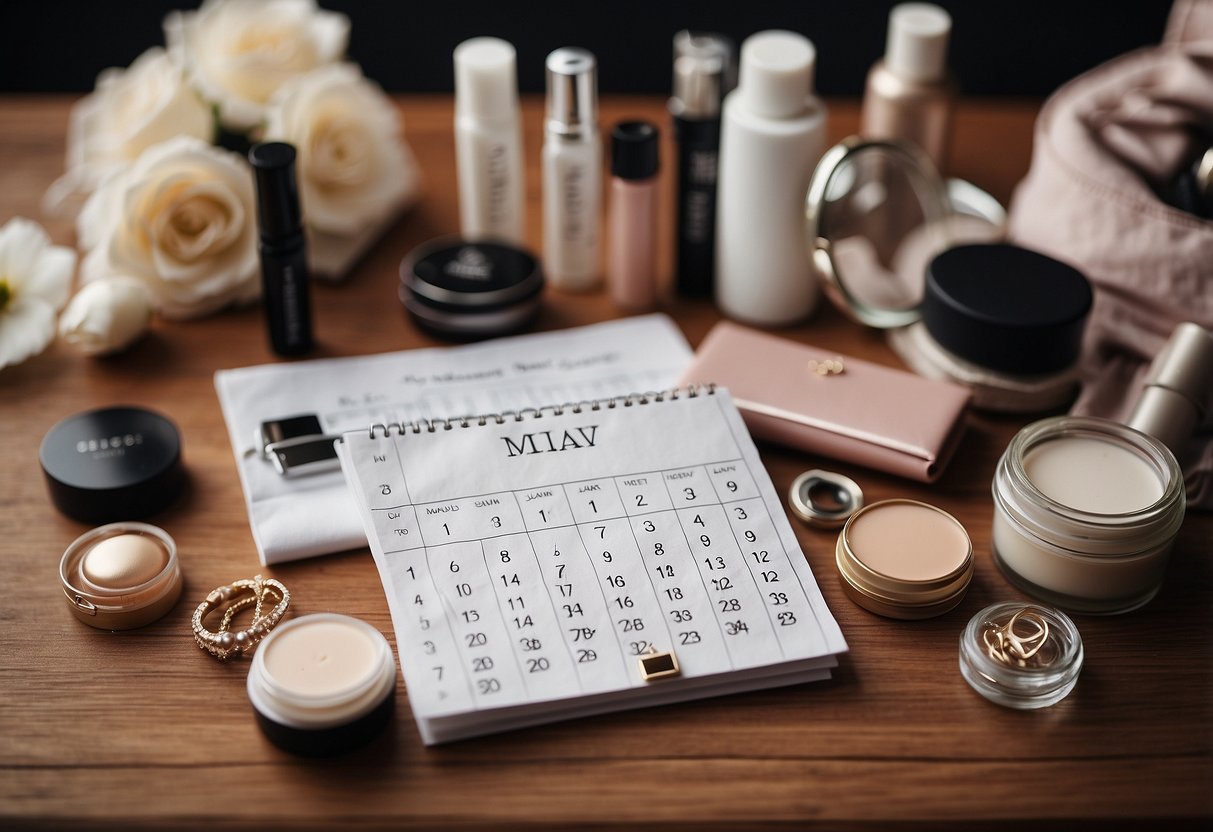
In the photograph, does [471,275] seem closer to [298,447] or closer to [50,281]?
[298,447]

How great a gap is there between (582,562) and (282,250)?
369 mm

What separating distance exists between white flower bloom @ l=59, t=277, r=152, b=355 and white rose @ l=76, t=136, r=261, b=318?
18 millimetres

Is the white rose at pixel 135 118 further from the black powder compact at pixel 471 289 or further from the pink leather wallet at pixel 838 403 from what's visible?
the pink leather wallet at pixel 838 403

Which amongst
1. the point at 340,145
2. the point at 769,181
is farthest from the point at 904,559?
the point at 340,145

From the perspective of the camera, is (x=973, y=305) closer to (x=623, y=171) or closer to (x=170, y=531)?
(x=623, y=171)

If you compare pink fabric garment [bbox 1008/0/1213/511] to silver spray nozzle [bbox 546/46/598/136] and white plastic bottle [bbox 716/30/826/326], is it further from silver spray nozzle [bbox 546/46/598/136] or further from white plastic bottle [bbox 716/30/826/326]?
silver spray nozzle [bbox 546/46/598/136]

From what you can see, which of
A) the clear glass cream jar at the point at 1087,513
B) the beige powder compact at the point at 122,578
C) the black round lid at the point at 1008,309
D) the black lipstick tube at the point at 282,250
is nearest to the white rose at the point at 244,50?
the black lipstick tube at the point at 282,250

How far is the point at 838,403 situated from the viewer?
83 centimetres

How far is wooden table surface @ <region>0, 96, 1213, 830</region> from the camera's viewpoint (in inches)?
23.8

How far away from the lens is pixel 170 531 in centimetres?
78

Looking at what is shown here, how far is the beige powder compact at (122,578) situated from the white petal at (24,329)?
0.25 m

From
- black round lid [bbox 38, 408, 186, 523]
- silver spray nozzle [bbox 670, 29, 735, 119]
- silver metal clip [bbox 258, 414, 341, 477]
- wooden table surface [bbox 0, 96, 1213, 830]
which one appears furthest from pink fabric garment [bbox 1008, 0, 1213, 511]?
black round lid [bbox 38, 408, 186, 523]

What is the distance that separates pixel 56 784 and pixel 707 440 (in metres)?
0.44

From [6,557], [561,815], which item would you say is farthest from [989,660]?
[6,557]
